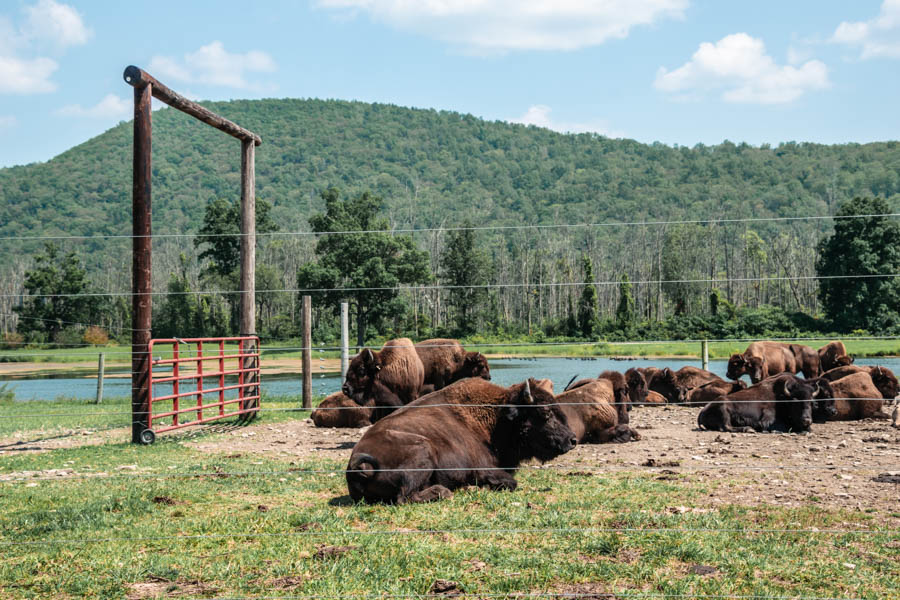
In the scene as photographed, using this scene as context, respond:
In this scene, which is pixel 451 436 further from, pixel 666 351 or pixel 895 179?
pixel 895 179

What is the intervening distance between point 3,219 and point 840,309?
14443 centimetres

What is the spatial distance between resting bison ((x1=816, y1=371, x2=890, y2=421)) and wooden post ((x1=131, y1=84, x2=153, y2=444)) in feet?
39.6

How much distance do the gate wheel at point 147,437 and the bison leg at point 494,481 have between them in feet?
21.7

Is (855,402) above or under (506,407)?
under

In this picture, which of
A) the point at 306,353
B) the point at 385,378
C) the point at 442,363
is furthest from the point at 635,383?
the point at 306,353

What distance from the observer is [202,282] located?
60.9m

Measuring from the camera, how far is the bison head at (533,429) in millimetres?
7961

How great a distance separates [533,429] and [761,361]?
501 inches

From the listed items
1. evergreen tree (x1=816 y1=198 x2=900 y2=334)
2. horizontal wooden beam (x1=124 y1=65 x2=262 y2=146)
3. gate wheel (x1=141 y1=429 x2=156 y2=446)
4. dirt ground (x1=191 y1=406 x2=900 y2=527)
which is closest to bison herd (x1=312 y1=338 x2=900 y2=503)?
dirt ground (x1=191 y1=406 x2=900 y2=527)

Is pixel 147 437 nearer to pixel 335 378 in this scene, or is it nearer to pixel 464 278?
pixel 464 278

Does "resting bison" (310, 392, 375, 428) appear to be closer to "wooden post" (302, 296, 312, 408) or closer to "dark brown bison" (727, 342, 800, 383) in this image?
"wooden post" (302, 296, 312, 408)

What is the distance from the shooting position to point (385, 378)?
12367 mm

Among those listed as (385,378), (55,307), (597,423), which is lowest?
(597,423)

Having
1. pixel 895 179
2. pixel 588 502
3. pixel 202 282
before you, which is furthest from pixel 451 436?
pixel 895 179
